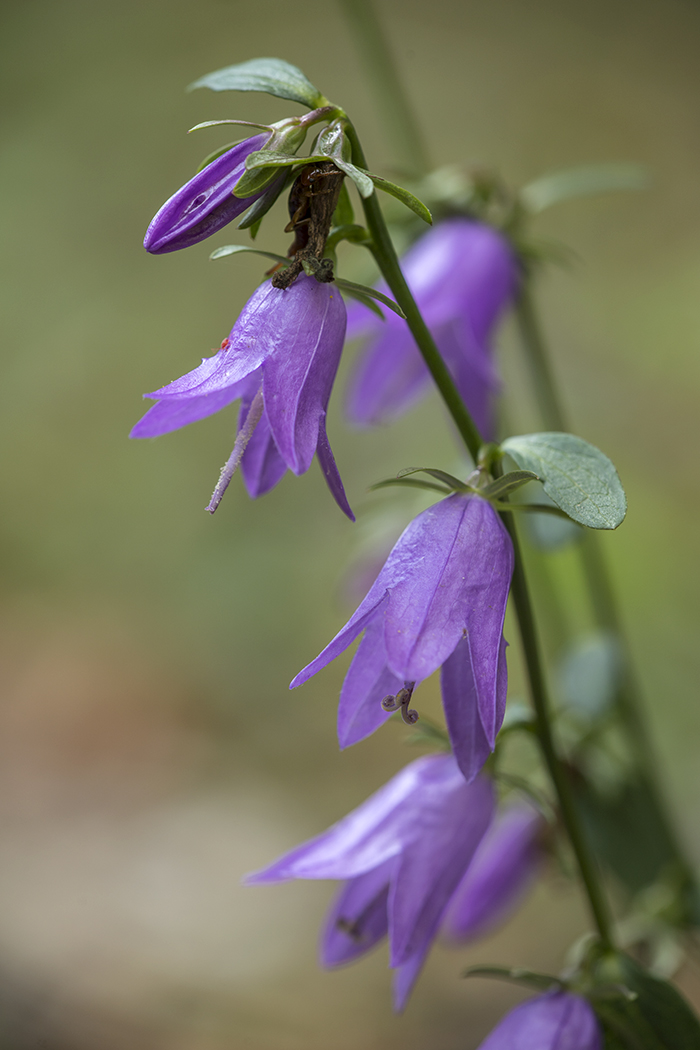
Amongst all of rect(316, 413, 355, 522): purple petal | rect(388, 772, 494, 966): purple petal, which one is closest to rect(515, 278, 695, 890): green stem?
rect(388, 772, 494, 966): purple petal

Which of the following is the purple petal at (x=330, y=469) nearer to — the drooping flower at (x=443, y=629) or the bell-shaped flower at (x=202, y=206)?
the drooping flower at (x=443, y=629)

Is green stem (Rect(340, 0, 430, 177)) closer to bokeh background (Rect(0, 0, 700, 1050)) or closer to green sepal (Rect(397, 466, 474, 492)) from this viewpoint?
bokeh background (Rect(0, 0, 700, 1050))

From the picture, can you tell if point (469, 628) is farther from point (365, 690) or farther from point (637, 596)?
point (637, 596)

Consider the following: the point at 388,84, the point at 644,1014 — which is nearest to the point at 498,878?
the point at 644,1014

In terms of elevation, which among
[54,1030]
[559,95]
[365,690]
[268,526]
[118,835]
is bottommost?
[54,1030]

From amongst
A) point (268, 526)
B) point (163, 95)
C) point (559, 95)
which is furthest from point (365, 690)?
point (559, 95)

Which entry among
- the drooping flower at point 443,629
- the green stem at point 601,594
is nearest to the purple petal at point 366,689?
the drooping flower at point 443,629

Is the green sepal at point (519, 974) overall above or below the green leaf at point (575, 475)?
below
